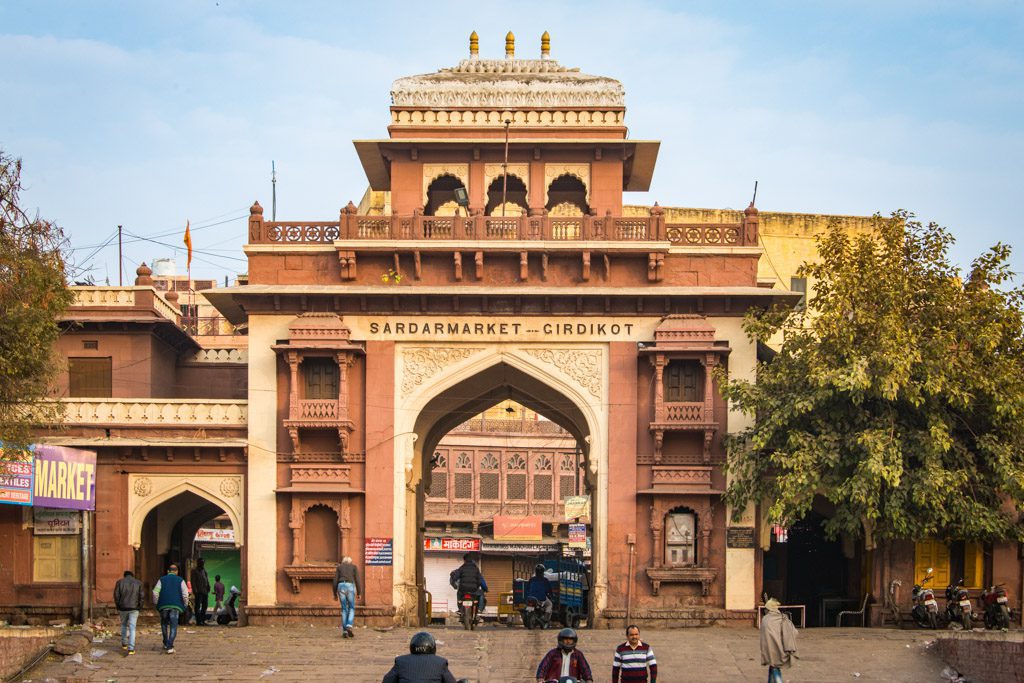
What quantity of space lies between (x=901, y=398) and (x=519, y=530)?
26058 mm

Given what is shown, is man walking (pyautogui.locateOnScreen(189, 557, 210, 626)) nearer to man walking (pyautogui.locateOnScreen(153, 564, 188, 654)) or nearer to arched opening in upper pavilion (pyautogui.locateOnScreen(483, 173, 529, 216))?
man walking (pyautogui.locateOnScreen(153, 564, 188, 654))

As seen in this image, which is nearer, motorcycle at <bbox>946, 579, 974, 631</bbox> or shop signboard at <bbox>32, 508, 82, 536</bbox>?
motorcycle at <bbox>946, 579, 974, 631</bbox>

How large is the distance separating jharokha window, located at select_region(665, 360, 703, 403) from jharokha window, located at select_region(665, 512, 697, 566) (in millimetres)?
2041

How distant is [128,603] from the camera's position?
69.8 ft

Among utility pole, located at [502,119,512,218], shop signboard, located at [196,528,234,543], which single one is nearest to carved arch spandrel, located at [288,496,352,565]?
utility pole, located at [502,119,512,218]

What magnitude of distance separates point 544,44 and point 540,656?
13773 mm

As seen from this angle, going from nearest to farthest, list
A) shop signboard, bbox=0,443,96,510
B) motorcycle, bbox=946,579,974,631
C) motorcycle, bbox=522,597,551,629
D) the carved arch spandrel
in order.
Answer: shop signboard, bbox=0,443,96,510, motorcycle, bbox=946,579,974,631, the carved arch spandrel, motorcycle, bbox=522,597,551,629

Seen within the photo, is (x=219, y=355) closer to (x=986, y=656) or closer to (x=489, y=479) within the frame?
(x=986, y=656)

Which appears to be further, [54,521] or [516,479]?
[516,479]

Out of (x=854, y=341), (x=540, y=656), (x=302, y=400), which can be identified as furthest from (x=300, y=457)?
(x=854, y=341)

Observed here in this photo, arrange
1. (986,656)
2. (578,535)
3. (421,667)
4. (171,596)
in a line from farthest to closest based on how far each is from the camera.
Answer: (578,535) → (171,596) → (986,656) → (421,667)

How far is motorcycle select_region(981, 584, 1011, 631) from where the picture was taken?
2553 centimetres

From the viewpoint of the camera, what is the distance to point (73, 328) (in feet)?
98.1

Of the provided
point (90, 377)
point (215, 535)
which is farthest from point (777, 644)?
point (215, 535)
